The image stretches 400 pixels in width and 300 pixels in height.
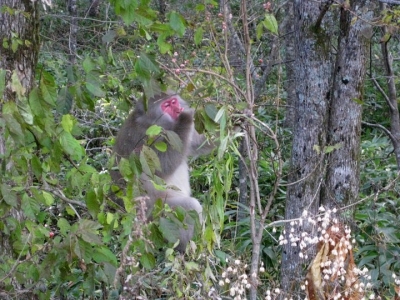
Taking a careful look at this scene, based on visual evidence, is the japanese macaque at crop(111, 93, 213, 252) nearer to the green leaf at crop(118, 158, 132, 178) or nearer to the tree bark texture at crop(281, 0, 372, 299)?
the tree bark texture at crop(281, 0, 372, 299)

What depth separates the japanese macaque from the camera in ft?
15.7

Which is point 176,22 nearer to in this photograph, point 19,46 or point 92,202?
point 92,202

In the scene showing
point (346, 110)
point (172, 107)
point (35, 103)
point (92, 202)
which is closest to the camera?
point (35, 103)

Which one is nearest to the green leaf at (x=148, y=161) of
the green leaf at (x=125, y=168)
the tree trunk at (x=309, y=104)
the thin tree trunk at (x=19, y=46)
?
the green leaf at (x=125, y=168)

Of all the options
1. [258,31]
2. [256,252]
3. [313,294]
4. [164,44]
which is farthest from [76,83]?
[313,294]

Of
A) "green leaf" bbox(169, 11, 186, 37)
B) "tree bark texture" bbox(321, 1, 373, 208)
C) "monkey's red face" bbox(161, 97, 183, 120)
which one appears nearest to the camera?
"green leaf" bbox(169, 11, 186, 37)

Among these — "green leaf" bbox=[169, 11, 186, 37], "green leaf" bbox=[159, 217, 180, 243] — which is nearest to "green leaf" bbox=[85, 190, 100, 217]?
"green leaf" bbox=[159, 217, 180, 243]

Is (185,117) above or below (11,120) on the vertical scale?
below

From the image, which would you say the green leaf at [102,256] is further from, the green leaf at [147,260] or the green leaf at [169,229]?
the green leaf at [169,229]

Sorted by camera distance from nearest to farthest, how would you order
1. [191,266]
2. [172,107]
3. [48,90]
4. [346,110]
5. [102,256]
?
[48,90]
[102,256]
[191,266]
[346,110]
[172,107]

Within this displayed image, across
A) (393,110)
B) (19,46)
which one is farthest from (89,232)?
(393,110)

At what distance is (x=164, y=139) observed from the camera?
4840mm

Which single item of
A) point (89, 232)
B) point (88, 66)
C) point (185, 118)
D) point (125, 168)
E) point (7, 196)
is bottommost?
point (185, 118)

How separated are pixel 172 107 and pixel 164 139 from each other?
0.79 ft
